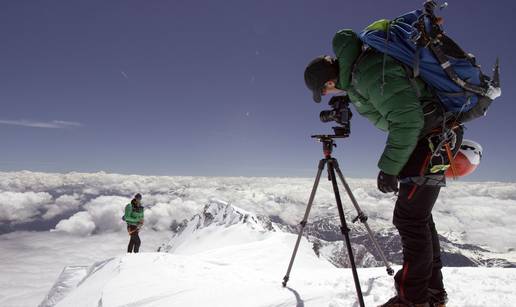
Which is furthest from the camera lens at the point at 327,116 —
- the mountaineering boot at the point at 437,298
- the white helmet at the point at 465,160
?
the mountaineering boot at the point at 437,298

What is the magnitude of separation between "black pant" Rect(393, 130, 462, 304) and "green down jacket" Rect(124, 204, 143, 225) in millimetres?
17139

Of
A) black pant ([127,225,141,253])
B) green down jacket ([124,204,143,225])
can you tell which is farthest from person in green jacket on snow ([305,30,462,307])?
black pant ([127,225,141,253])

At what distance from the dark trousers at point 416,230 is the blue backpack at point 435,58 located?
605mm

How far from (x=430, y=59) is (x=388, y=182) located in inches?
A: 54.5

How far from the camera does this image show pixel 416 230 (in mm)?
3381

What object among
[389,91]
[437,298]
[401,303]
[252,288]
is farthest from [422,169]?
[252,288]

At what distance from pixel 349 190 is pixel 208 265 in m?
5.31

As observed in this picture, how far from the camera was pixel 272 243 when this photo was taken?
597 inches

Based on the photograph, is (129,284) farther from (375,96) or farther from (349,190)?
(375,96)

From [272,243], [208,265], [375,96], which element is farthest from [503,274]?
[272,243]

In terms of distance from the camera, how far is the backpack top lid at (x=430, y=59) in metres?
3.11

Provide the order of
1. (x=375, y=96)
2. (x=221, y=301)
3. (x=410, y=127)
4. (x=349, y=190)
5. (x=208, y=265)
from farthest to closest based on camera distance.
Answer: (x=208, y=265) → (x=221, y=301) → (x=349, y=190) → (x=375, y=96) → (x=410, y=127)

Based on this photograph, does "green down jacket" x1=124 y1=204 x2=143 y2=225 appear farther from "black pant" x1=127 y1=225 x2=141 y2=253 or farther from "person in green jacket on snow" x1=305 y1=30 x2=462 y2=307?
"person in green jacket on snow" x1=305 y1=30 x2=462 y2=307

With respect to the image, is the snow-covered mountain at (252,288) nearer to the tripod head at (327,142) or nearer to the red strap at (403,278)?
the red strap at (403,278)
